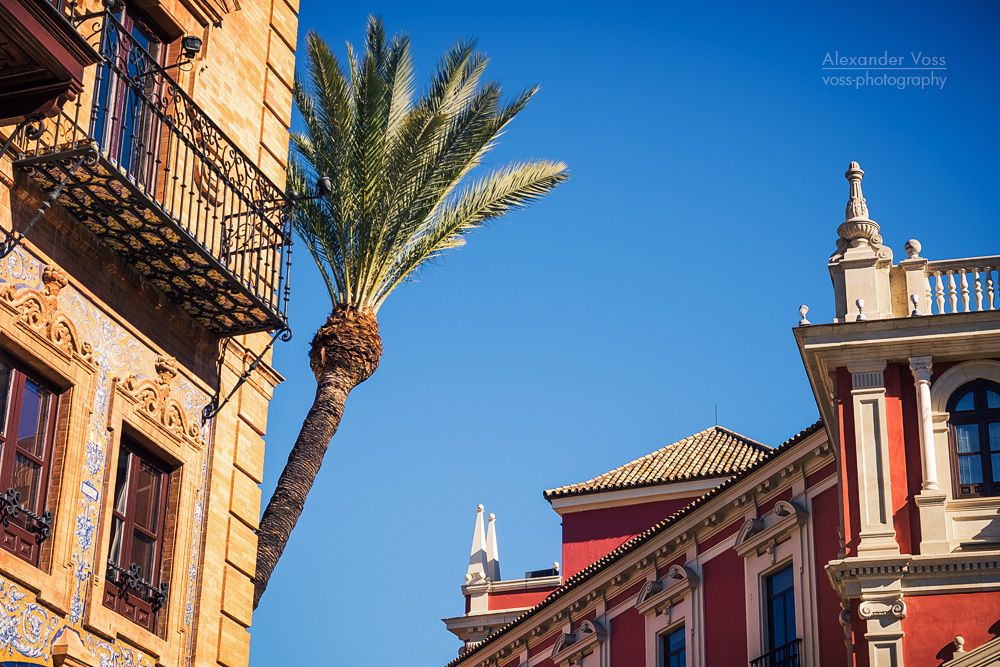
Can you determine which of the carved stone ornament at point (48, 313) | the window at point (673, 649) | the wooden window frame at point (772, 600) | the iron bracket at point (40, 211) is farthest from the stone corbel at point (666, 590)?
the iron bracket at point (40, 211)

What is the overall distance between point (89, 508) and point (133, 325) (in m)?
1.81

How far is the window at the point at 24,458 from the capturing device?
11.1m

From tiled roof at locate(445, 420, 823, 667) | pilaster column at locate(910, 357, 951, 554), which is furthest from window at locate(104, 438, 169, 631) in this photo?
tiled roof at locate(445, 420, 823, 667)

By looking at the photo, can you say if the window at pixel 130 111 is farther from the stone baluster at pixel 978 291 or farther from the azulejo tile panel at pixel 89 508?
the stone baluster at pixel 978 291

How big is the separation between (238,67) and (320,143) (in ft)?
24.3

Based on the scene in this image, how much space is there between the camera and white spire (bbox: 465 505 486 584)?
3669cm

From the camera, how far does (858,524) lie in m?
20.0

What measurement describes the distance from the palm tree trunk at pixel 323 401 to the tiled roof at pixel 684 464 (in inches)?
547

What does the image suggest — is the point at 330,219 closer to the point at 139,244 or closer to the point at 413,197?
the point at 413,197

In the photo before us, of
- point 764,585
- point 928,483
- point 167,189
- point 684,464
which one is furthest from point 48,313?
point 684,464

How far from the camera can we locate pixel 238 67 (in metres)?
15.3

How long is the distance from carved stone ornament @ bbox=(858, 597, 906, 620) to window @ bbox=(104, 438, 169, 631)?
10.0 metres

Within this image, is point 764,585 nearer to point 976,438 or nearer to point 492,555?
point 976,438

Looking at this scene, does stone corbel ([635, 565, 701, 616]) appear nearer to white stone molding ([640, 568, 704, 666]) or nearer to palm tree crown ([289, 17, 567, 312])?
white stone molding ([640, 568, 704, 666])
